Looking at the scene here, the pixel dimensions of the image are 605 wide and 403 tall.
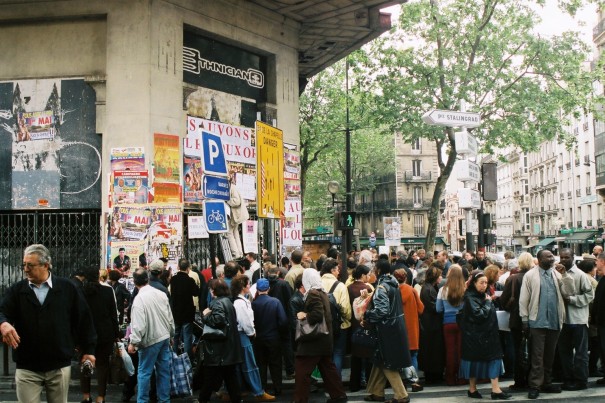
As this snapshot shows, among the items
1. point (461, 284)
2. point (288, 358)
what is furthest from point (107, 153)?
point (461, 284)

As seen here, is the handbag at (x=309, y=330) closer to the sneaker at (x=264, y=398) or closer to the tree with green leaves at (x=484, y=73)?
the sneaker at (x=264, y=398)

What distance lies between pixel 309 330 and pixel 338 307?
1.34 meters

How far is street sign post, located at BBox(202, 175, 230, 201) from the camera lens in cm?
1110

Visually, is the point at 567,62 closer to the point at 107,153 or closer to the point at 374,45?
the point at 374,45

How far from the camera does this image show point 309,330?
914 cm

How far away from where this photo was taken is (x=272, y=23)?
66.3 ft

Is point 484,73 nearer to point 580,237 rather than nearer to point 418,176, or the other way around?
point 580,237

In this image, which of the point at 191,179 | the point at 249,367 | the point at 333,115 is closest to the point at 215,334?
the point at 249,367

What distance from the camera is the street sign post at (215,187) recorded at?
11102 millimetres

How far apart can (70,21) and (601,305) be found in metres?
13.7

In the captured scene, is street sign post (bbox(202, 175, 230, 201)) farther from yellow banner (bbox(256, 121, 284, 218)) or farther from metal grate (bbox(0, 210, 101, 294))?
metal grate (bbox(0, 210, 101, 294))

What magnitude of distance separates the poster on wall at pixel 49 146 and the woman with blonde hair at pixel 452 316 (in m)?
9.75

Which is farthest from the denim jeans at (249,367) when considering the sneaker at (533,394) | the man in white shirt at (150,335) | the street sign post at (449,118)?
the street sign post at (449,118)

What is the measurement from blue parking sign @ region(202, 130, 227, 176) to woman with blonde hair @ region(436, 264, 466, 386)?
395cm
